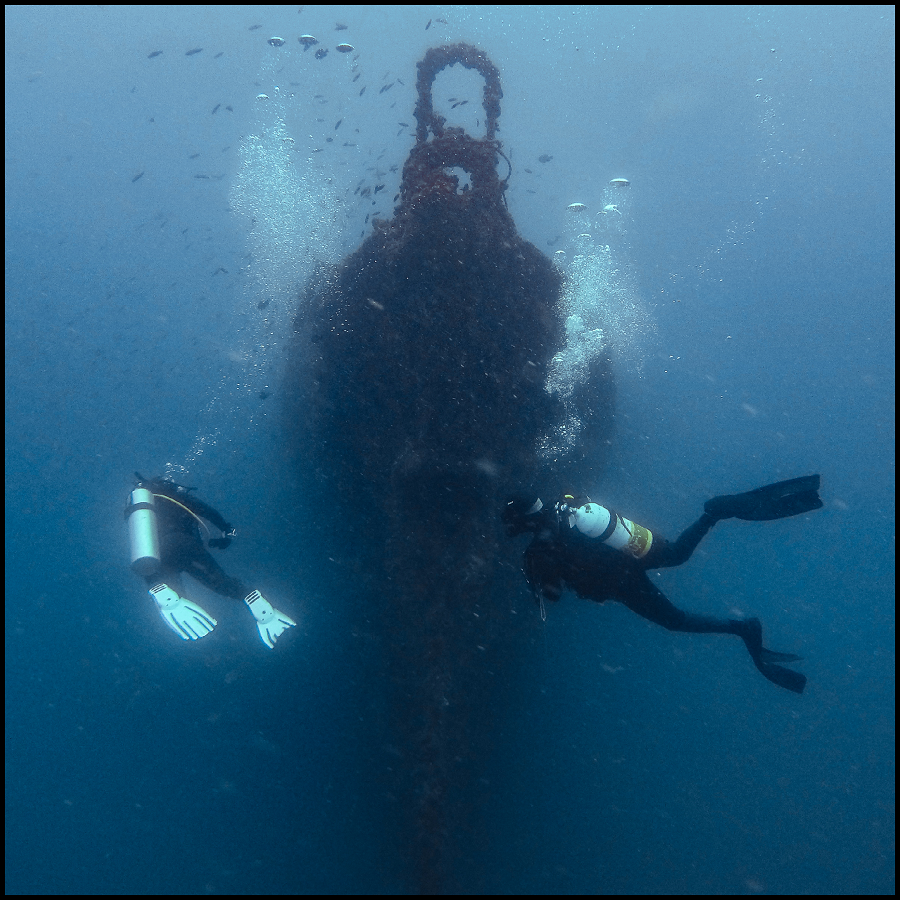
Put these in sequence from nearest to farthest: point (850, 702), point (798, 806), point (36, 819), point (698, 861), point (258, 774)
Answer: point (258, 774) → point (698, 861) → point (36, 819) → point (798, 806) → point (850, 702)

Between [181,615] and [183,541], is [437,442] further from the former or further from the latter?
[181,615]

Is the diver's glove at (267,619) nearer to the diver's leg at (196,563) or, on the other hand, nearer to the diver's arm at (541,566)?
the diver's leg at (196,563)

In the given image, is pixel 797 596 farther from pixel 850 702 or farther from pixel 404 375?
pixel 404 375

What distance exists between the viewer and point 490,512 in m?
6.44

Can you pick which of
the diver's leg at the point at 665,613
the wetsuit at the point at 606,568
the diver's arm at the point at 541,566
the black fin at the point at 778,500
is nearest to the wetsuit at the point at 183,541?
the diver's arm at the point at 541,566

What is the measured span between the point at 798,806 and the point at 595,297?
15506mm

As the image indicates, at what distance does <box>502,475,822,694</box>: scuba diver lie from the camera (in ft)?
17.6

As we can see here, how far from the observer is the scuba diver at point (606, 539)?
537cm

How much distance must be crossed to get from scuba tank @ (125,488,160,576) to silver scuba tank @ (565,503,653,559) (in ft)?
14.0

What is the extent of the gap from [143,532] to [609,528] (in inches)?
190

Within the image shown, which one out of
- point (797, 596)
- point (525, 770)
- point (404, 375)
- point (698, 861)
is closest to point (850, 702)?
point (797, 596)

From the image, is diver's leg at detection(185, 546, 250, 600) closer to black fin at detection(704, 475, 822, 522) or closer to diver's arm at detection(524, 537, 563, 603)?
diver's arm at detection(524, 537, 563, 603)

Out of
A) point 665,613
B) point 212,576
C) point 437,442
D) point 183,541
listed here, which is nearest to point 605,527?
point 665,613

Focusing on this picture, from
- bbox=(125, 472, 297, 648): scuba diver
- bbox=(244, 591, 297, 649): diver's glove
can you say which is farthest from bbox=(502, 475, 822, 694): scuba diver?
bbox=(125, 472, 297, 648): scuba diver
